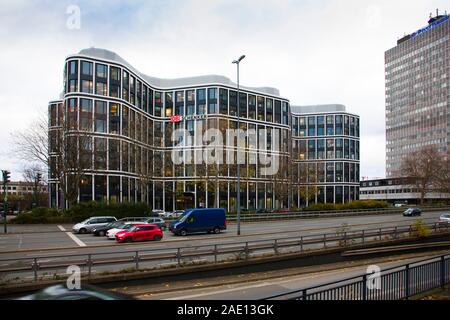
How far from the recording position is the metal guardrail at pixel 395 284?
9.71 meters

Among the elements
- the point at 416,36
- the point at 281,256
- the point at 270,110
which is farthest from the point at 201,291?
the point at 416,36

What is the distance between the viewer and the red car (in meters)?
26.3

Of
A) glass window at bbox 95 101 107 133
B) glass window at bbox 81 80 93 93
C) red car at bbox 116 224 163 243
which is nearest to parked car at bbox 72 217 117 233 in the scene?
red car at bbox 116 224 163 243

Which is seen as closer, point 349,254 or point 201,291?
point 201,291

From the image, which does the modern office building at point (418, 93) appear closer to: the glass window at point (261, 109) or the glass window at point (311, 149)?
the glass window at point (311, 149)

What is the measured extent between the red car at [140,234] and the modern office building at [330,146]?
277 ft

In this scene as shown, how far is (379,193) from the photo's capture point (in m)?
147

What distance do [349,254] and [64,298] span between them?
1873 centimetres

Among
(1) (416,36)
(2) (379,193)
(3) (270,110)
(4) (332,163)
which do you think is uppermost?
(1) (416,36)

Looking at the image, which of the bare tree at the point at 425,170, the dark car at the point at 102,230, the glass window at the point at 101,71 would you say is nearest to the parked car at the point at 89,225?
the dark car at the point at 102,230

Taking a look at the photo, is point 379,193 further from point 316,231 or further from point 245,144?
point 316,231

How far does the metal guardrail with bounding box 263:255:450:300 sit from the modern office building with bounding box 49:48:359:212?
38166 millimetres

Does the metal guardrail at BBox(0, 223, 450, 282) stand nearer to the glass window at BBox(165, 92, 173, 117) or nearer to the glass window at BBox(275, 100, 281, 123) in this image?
the glass window at BBox(165, 92, 173, 117)

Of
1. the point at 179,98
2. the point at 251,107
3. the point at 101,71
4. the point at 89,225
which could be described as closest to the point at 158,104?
the point at 179,98
